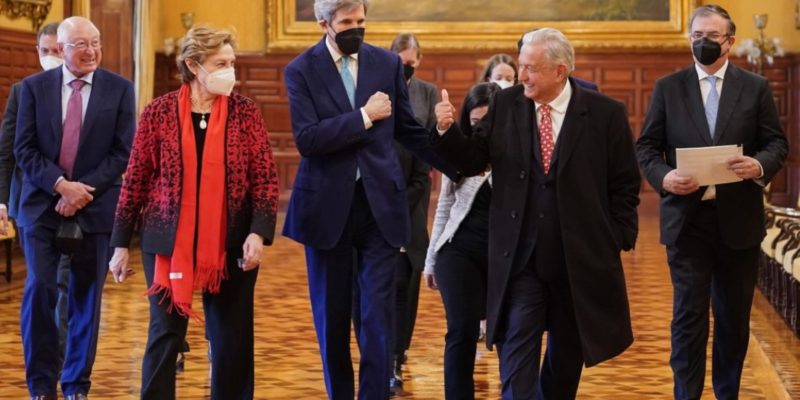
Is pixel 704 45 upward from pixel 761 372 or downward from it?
upward

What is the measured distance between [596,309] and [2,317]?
18.3 ft

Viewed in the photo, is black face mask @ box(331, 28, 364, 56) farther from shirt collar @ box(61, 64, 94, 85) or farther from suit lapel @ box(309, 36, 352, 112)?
shirt collar @ box(61, 64, 94, 85)

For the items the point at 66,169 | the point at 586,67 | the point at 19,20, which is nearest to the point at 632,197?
the point at 66,169

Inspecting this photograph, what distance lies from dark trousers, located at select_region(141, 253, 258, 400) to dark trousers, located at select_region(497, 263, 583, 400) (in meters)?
0.96

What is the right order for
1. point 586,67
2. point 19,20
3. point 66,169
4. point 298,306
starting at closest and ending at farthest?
point 66,169
point 298,306
point 19,20
point 586,67

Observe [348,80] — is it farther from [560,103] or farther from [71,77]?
[71,77]

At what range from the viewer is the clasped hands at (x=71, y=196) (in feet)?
20.1

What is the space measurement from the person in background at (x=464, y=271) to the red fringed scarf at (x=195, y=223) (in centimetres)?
105

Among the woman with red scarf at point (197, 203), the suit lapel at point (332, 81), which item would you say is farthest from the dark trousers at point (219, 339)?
the suit lapel at point (332, 81)

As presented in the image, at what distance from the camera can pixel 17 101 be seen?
21.1ft

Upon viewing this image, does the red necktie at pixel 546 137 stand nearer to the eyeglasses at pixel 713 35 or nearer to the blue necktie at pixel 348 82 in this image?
the blue necktie at pixel 348 82

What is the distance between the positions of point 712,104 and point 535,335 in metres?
1.62

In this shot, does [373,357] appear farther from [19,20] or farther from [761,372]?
[19,20]

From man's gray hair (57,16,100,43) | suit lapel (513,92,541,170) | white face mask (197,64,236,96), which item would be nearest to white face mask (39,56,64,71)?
man's gray hair (57,16,100,43)
